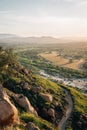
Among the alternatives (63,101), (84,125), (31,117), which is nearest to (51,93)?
(63,101)

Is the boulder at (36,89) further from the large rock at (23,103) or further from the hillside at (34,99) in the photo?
the large rock at (23,103)

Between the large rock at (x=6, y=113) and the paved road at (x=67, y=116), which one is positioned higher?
the large rock at (x=6, y=113)

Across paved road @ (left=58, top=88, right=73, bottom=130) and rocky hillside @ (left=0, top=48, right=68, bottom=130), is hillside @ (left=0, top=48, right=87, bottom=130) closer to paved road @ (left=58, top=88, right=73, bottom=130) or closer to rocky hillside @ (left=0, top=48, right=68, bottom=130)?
rocky hillside @ (left=0, top=48, right=68, bottom=130)

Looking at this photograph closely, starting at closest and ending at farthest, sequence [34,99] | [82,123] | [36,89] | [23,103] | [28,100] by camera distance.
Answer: [23,103] < [28,100] < [82,123] < [34,99] < [36,89]

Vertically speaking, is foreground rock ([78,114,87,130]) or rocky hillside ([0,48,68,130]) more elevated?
rocky hillside ([0,48,68,130])

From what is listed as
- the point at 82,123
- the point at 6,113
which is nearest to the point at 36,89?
the point at 82,123

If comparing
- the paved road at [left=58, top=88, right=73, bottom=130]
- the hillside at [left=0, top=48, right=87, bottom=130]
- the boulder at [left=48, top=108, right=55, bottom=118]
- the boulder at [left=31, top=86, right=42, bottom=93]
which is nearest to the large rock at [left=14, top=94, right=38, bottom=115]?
the hillside at [left=0, top=48, right=87, bottom=130]

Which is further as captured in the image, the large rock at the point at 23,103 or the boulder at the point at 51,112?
the boulder at the point at 51,112

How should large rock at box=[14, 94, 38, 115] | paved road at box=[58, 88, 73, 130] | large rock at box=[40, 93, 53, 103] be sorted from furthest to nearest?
large rock at box=[40, 93, 53, 103] < paved road at box=[58, 88, 73, 130] < large rock at box=[14, 94, 38, 115]

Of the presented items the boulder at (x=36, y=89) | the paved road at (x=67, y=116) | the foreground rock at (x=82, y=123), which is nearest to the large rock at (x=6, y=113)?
the paved road at (x=67, y=116)

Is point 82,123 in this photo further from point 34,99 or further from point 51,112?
point 34,99

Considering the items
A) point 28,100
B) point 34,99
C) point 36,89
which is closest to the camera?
point 28,100
